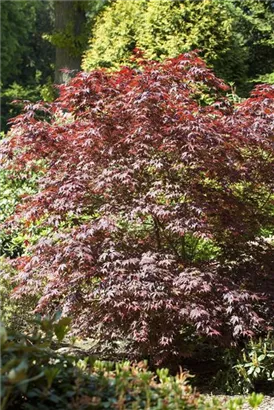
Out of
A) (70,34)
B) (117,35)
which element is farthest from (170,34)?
(70,34)

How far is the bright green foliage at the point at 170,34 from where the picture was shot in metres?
10.4

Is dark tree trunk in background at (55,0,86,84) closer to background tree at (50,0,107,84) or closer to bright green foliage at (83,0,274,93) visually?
background tree at (50,0,107,84)

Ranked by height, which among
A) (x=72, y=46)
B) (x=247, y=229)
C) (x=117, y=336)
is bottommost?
(x=117, y=336)

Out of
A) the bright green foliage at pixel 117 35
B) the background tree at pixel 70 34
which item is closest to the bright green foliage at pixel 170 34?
the bright green foliage at pixel 117 35

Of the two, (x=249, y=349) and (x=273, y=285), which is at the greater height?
(x=273, y=285)

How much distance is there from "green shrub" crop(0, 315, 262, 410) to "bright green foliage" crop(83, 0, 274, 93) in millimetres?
8101

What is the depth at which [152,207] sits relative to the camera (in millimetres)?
4555

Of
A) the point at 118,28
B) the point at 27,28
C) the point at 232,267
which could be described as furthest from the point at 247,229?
the point at 27,28

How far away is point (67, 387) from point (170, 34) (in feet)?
30.1

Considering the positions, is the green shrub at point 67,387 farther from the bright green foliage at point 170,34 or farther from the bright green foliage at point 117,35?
the bright green foliage at point 117,35

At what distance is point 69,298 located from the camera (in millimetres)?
4633

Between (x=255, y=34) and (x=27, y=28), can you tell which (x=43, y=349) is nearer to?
(x=255, y=34)

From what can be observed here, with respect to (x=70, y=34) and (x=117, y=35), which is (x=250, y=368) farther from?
(x=70, y=34)

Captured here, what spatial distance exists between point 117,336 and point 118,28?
788 centimetres
